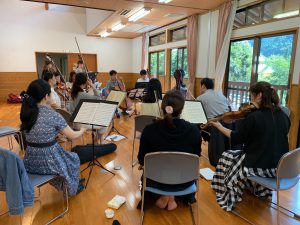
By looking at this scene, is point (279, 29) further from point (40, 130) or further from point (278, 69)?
point (40, 130)

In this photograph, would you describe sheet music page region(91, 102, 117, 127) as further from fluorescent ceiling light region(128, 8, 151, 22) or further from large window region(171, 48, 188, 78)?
large window region(171, 48, 188, 78)

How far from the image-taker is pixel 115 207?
6.71 ft

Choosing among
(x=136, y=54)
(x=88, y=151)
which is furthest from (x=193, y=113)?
(x=136, y=54)

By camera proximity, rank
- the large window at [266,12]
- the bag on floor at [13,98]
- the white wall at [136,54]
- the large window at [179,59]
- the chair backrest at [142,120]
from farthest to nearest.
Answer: the white wall at [136,54], the bag on floor at [13,98], the large window at [179,59], the large window at [266,12], the chair backrest at [142,120]

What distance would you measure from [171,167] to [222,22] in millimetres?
4305

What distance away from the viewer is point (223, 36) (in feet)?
15.7

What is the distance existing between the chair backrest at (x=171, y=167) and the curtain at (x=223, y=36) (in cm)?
390

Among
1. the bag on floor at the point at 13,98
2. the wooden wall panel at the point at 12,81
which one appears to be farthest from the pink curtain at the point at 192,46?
the bag on floor at the point at 13,98

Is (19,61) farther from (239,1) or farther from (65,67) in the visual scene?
(239,1)

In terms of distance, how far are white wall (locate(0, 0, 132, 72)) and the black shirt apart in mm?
8760

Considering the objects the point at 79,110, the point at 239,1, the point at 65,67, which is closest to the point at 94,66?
the point at 65,67

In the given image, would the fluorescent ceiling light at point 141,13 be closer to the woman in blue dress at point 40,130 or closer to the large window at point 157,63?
the large window at point 157,63

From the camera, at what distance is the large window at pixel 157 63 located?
8188mm

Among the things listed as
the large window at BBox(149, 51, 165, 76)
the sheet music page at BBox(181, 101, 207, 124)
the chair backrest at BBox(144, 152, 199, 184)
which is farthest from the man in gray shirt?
the large window at BBox(149, 51, 165, 76)
